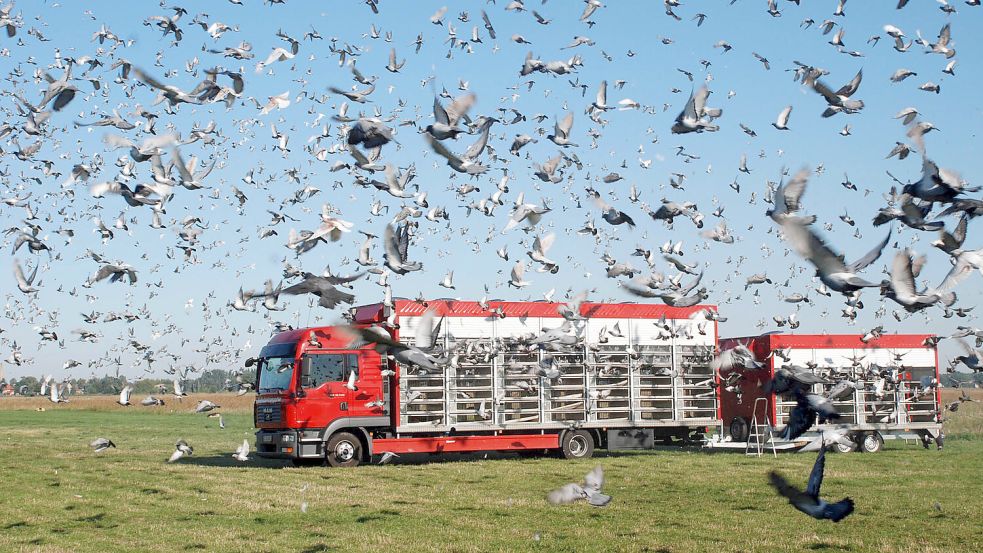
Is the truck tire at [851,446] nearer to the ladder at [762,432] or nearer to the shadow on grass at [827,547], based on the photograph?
the ladder at [762,432]

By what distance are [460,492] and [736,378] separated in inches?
575

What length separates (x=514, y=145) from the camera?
Result: 1564cm

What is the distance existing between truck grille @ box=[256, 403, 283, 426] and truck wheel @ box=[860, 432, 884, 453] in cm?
1832

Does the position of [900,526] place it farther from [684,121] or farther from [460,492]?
[460,492]

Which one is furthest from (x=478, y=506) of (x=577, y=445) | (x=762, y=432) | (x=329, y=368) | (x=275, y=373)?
(x=762, y=432)

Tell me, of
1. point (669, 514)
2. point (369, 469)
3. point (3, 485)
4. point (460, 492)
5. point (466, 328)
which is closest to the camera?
point (669, 514)

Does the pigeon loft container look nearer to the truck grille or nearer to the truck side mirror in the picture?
the truck side mirror

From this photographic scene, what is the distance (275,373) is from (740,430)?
1479cm

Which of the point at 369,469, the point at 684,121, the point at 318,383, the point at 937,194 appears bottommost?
the point at 369,469

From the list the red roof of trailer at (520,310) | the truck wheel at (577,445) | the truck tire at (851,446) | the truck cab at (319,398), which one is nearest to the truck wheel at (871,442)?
the truck tire at (851,446)

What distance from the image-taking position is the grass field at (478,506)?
12.9 m

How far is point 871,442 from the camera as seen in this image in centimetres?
3052

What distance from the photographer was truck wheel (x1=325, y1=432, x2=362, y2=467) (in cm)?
2473

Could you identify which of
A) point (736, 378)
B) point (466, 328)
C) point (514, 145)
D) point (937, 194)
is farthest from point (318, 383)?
point (937, 194)
